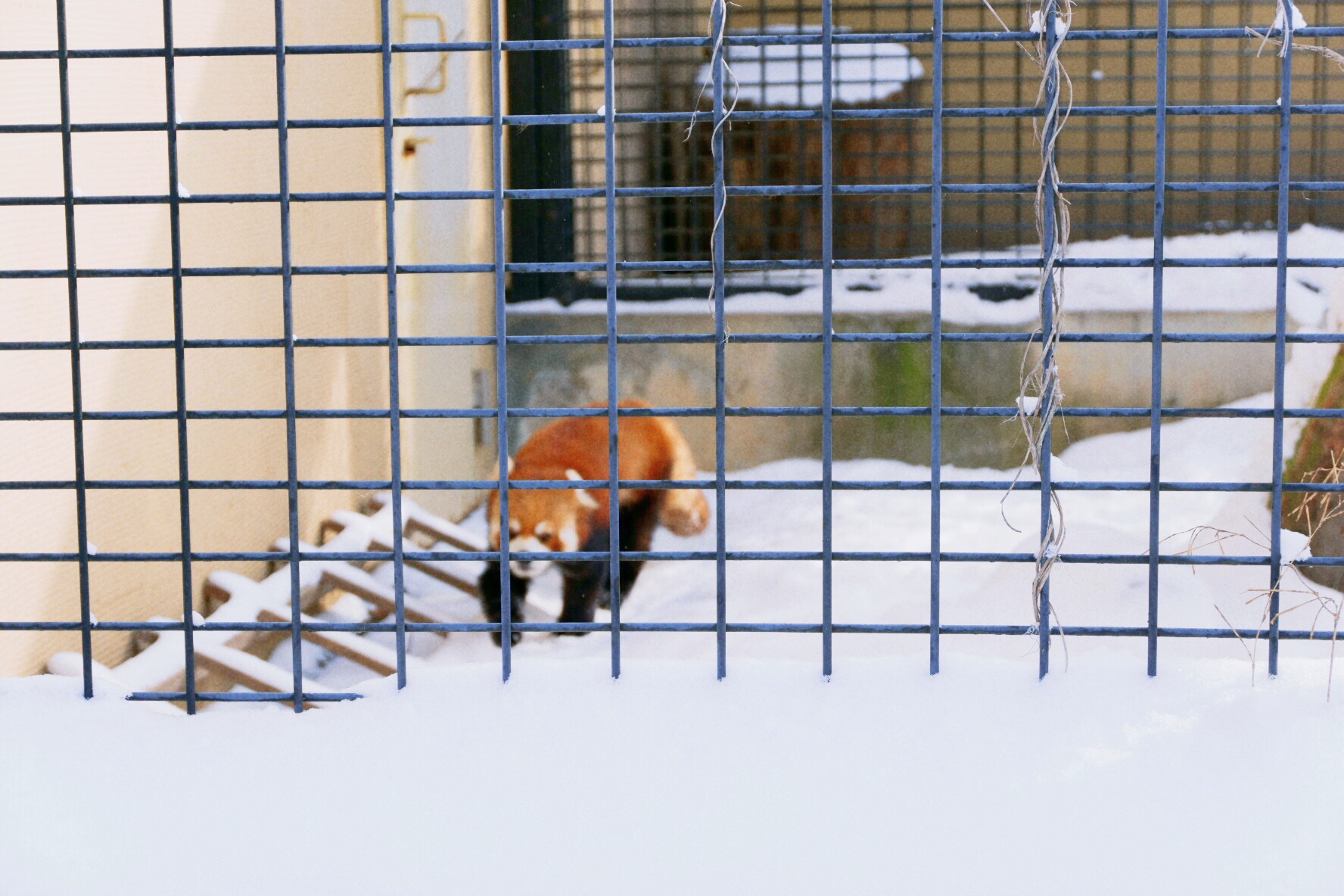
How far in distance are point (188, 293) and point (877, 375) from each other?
115 inches

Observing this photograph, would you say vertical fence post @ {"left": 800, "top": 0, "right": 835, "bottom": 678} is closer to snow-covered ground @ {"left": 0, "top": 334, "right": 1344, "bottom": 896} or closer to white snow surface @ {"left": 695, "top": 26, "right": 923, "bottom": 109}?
snow-covered ground @ {"left": 0, "top": 334, "right": 1344, "bottom": 896}

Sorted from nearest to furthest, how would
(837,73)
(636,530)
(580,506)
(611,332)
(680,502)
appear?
(611,332) < (580,506) < (636,530) < (680,502) < (837,73)

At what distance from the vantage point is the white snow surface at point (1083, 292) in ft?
16.1

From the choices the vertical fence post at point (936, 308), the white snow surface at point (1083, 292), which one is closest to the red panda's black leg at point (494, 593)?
the white snow surface at point (1083, 292)

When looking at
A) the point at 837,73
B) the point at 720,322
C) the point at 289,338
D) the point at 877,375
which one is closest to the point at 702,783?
the point at 720,322

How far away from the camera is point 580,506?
374 centimetres

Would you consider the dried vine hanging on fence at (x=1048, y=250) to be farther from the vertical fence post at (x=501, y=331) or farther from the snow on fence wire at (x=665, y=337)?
the vertical fence post at (x=501, y=331)

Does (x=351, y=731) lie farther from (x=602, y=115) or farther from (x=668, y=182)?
(x=668, y=182)

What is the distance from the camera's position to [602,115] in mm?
1556

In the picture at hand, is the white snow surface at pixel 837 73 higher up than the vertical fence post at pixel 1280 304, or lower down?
higher up

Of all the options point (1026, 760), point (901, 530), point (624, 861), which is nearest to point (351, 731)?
point (624, 861)

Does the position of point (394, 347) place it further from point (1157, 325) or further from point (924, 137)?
point (924, 137)

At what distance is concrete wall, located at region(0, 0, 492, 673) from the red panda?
2.10 ft

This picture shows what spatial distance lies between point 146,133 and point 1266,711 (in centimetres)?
260
